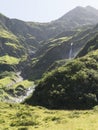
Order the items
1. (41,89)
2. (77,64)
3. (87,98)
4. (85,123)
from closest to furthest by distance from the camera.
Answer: (85,123)
(87,98)
(41,89)
(77,64)

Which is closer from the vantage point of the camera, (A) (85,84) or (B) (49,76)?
(A) (85,84)

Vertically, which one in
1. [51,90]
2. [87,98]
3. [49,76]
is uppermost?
[49,76]

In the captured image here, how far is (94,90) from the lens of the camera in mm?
110250

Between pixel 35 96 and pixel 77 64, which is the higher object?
pixel 77 64

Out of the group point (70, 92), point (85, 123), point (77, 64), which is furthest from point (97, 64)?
point (85, 123)

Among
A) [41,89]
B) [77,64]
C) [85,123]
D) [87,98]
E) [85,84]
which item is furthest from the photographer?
[77,64]

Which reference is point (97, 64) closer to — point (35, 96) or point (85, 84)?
point (85, 84)

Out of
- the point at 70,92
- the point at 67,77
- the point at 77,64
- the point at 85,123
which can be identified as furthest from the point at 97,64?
the point at 85,123

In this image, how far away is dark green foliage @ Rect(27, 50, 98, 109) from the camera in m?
104

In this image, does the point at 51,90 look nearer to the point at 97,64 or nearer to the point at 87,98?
the point at 87,98

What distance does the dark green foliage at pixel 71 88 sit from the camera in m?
104

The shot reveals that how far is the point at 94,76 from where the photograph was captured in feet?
388

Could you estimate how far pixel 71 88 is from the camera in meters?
112

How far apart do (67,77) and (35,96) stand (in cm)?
1453
